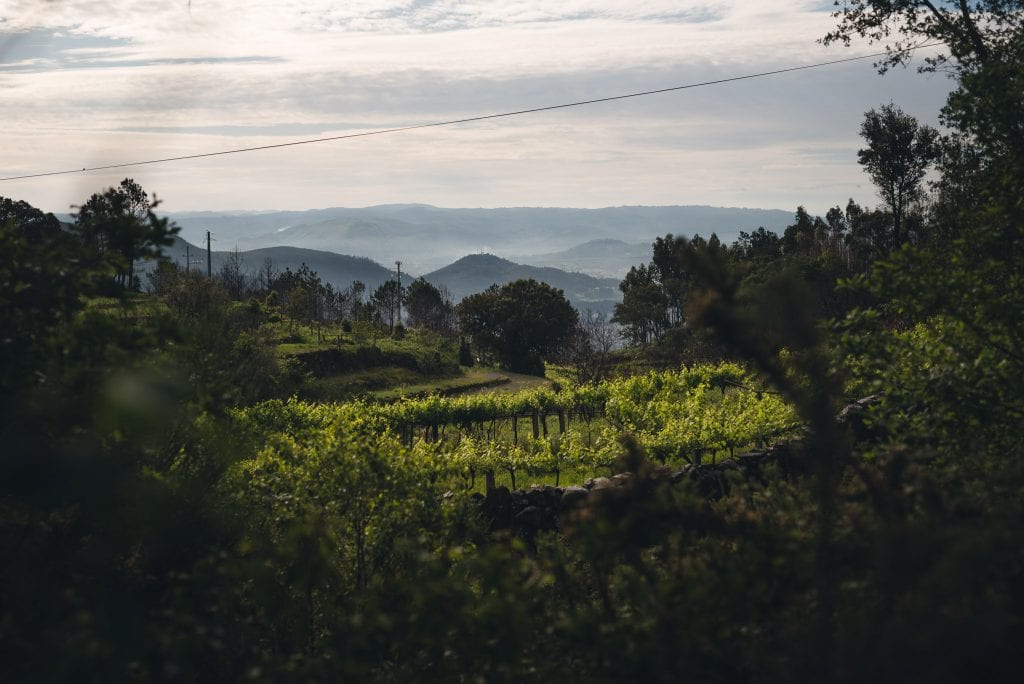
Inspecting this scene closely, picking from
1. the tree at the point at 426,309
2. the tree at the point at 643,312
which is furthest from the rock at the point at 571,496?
the tree at the point at 426,309

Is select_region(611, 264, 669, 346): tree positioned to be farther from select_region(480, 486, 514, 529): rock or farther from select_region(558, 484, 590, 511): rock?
select_region(558, 484, 590, 511): rock

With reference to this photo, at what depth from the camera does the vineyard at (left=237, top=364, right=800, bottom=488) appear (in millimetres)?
17453

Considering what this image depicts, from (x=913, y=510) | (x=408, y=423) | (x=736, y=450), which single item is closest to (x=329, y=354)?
(x=408, y=423)

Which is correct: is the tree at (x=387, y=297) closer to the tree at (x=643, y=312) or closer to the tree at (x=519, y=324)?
the tree at (x=519, y=324)

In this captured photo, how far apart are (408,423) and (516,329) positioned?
136 ft

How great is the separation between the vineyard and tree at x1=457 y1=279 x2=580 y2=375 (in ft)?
113

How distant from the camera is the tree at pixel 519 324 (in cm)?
6744

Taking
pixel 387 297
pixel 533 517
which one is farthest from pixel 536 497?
pixel 387 297

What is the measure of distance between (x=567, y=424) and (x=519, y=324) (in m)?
38.4

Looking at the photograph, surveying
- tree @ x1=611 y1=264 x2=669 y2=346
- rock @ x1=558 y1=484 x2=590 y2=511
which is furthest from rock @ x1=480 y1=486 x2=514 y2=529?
tree @ x1=611 y1=264 x2=669 y2=346

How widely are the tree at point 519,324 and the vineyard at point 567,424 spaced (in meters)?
34.6

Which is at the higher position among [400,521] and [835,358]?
[835,358]

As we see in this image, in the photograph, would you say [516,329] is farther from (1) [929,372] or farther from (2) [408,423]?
(1) [929,372]

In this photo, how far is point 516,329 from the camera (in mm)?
67688
